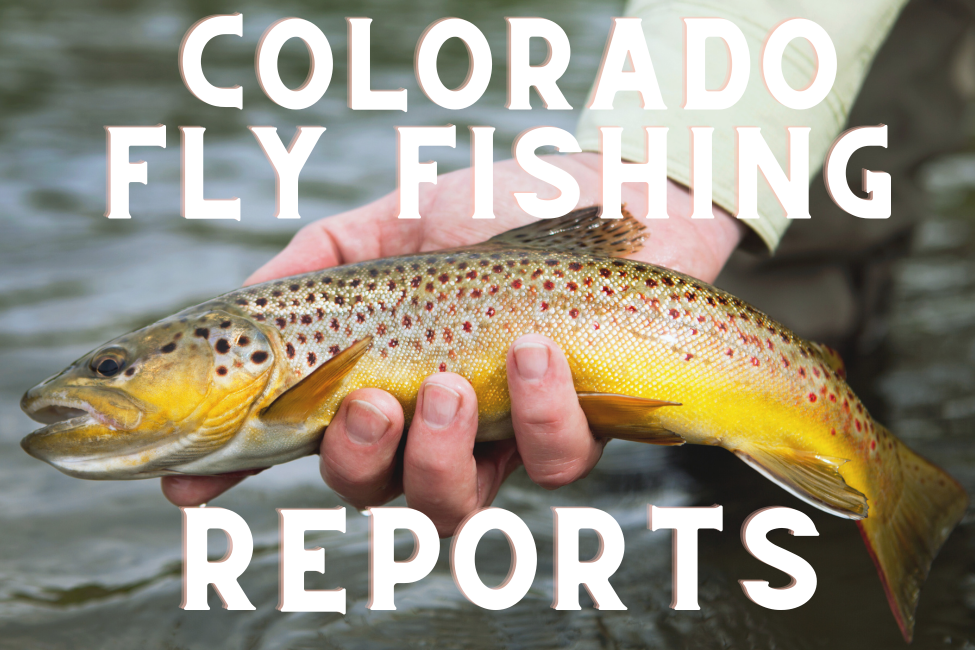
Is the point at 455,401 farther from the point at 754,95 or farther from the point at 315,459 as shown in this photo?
the point at 315,459

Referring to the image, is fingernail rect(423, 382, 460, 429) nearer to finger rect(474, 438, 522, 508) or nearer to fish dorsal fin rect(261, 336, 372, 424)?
fish dorsal fin rect(261, 336, 372, 424)

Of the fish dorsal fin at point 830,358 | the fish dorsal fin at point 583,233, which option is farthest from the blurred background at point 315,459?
the fish dorsal fin at point 583,233

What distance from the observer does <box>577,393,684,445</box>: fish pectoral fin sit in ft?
8.55

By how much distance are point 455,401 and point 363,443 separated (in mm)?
299

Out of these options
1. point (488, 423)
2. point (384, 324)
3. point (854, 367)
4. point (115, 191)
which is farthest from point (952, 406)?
point (115, 191)

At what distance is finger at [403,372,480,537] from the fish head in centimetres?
45

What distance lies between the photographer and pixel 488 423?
2781 mm

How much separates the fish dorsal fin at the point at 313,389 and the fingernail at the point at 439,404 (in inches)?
8.5

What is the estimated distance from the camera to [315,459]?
14.5 ft

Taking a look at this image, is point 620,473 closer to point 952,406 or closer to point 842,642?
point 842,642

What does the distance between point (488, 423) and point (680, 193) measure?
3.97ft

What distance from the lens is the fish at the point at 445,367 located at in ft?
8.58

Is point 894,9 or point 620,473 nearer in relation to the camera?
point 894,9

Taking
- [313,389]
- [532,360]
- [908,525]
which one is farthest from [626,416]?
[908,525]
